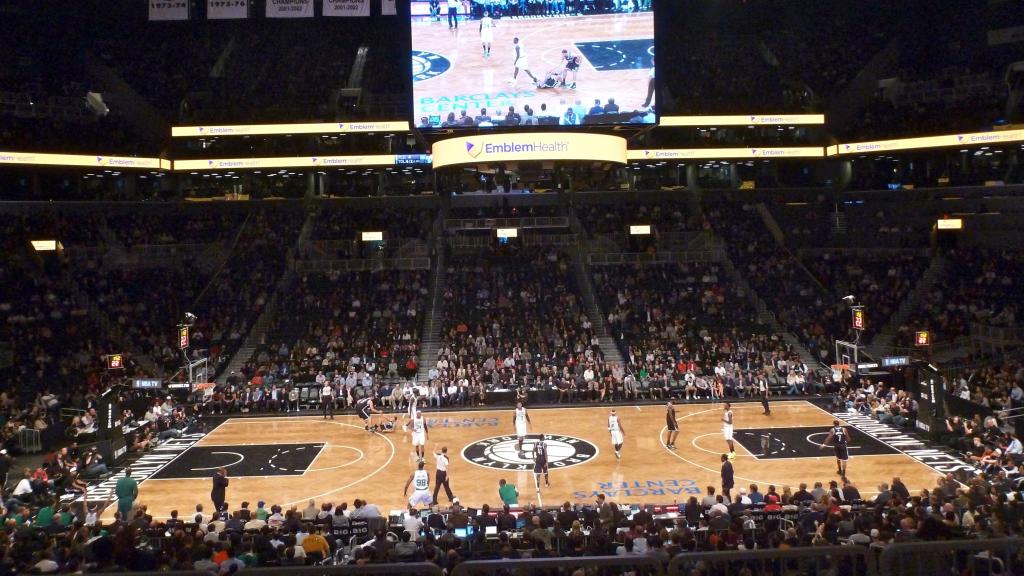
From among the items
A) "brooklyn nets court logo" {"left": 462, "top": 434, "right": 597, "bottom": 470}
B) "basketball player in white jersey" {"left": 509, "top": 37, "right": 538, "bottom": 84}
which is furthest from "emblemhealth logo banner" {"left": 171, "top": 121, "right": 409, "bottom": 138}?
"brooklyn nets court logo" {"left": 462, "top": 434, "right": 597, "bottom": 470}

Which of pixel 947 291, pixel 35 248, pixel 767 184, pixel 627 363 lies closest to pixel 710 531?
pixel 627 363

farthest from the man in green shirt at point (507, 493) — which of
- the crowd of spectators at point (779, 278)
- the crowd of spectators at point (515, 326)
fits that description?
the crowd of spectators at point (779, 278)

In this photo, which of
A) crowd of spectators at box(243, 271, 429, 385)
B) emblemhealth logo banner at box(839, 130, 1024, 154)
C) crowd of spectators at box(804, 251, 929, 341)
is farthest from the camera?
emblemhealth logo banner at box(839, 130, 1024, 154)

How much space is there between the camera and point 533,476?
19.8 metres

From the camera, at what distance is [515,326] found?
33375mm

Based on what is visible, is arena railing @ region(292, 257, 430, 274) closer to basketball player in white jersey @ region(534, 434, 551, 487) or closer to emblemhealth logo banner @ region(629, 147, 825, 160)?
emblemhealth logo banner @ region(629, 147, 825, 160)

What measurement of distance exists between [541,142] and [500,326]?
10.7 meters

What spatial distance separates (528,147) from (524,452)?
354 inches

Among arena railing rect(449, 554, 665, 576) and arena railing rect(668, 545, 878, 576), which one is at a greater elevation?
arena railing rect(449, 554, 665, 576)

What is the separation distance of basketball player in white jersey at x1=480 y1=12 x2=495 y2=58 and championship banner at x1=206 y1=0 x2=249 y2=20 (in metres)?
9.60

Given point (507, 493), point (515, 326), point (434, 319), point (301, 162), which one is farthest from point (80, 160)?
point (507, 493)

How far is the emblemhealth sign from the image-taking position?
24406 millimetres

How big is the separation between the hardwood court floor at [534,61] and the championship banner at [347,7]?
21.3ft

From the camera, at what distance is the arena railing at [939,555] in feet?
15.4
